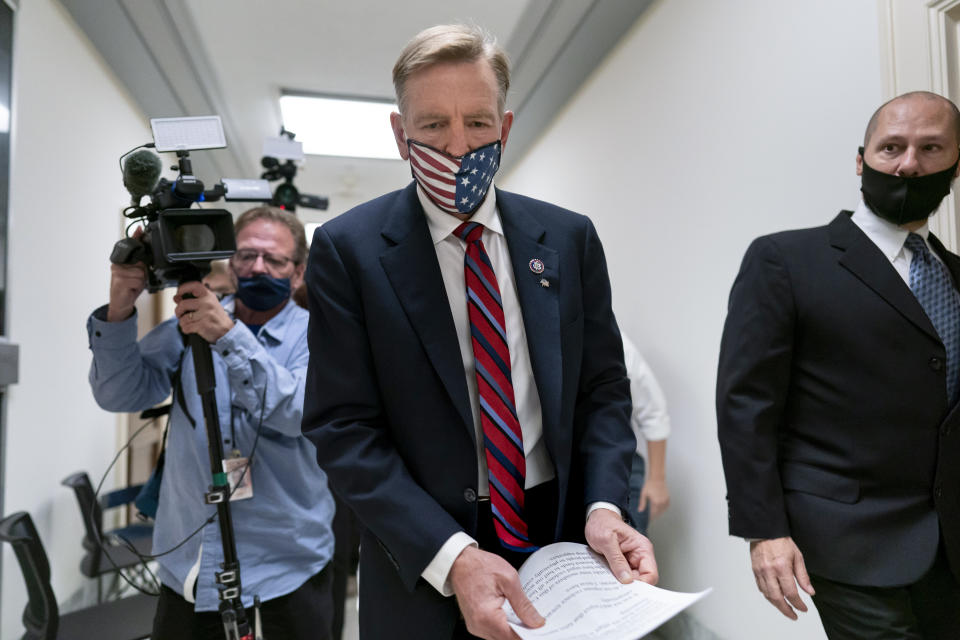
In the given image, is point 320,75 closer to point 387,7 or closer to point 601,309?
point 387,7

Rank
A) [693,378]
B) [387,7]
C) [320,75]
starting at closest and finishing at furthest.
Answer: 1. [693,378]
2. [387,7]
3. [320,75]

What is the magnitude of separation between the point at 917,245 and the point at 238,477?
1618 mm

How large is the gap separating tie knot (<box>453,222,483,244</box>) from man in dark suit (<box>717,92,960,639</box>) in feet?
2.45

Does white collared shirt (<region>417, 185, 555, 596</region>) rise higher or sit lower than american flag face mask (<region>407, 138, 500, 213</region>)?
lower

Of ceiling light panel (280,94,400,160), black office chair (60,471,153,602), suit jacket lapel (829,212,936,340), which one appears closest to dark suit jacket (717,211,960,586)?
suit jacket lapel (829,212,936,340)

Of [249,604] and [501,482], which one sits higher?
[501,482]

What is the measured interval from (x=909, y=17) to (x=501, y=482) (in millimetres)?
1701

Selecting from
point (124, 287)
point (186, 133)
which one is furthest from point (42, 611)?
Result: point (186, 133)

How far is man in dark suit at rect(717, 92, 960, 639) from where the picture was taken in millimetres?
1308

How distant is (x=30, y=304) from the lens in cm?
274

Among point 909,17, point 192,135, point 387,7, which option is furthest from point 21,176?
point 909,17

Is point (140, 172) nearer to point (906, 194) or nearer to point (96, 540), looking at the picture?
point (906, 194)

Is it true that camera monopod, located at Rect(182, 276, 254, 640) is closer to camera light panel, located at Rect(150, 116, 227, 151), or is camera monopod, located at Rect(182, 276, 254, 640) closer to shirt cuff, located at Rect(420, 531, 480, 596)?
camera light panel, located at Rect(150, 116, 227, 151)

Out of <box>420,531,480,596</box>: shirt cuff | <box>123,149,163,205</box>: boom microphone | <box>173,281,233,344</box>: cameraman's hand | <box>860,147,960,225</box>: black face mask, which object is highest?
<box>123,149,163,205</box>: boom microphone
